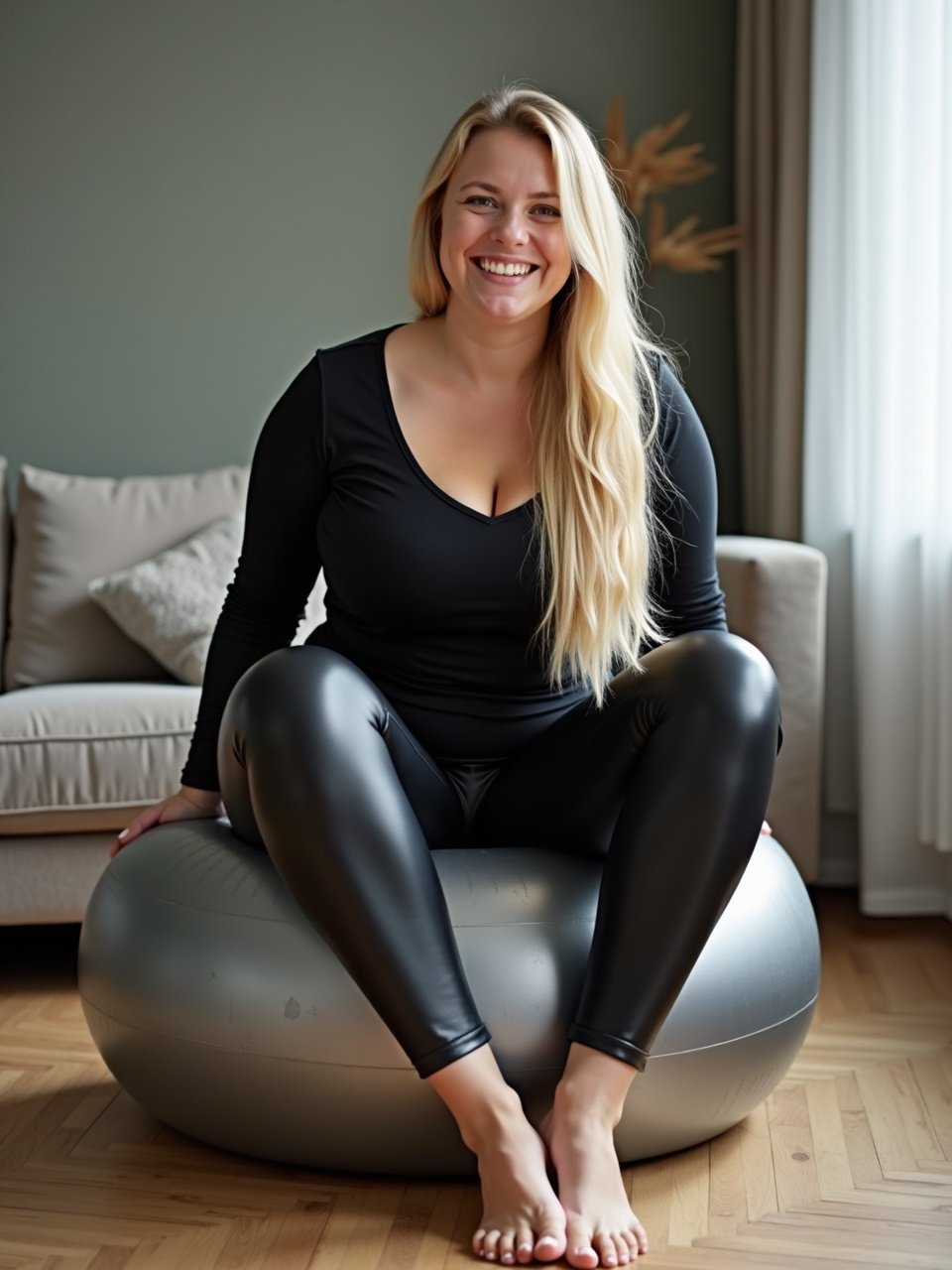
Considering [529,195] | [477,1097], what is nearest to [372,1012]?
[477,1097]

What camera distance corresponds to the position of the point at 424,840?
5.33ft

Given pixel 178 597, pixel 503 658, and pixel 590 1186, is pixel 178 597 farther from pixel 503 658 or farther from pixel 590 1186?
pixel 590 1186

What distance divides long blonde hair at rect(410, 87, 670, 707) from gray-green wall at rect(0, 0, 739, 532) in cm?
173

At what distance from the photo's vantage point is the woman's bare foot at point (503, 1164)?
1.48 m

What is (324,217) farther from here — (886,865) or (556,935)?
(556,935)

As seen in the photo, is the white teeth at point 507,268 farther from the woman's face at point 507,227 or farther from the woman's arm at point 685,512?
the woman's arm at point 685,512

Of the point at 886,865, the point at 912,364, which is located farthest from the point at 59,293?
the point at 886,865

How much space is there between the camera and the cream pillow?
9.50ft

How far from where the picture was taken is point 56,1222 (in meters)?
1.62

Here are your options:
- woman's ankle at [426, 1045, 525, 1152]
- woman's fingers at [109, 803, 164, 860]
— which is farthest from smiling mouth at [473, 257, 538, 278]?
woman's ankle at [426, 1045, 525, 1152]

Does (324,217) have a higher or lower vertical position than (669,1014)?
higher

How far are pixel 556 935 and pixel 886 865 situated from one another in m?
1.45

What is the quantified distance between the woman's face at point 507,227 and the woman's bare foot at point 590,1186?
948 mm

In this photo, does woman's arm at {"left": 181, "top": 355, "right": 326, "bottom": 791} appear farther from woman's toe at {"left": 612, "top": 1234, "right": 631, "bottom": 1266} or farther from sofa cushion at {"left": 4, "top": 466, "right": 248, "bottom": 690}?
sofa cushion at {"left": 4, "top": 466, "right": 248, "bottom": 690}
